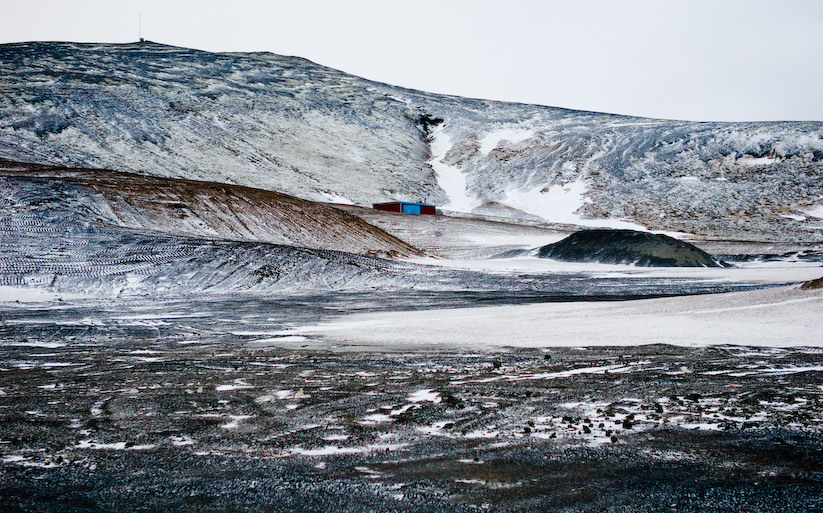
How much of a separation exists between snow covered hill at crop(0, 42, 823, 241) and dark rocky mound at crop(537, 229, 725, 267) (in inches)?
908

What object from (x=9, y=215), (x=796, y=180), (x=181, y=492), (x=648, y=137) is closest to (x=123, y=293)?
(x=9, y=215)

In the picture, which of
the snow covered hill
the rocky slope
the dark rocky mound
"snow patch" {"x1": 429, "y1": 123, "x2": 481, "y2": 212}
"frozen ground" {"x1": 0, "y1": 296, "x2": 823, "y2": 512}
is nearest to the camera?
"frozen ground" {"x1": 0, "y1": 296, "x2": 823, "y2": 512}

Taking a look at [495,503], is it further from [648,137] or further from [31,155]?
[648,137]

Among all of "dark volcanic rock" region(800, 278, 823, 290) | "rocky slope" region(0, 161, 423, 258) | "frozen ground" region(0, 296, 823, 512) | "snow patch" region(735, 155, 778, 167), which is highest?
"snow patch" region(735, 155, 778, 167)

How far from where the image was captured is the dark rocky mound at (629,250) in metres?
33.1

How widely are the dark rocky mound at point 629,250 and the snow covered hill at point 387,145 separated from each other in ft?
75.7

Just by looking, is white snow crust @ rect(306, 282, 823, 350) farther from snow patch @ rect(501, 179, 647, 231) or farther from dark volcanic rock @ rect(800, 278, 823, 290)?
snow patch @ rect(501, 179, 647, 231)

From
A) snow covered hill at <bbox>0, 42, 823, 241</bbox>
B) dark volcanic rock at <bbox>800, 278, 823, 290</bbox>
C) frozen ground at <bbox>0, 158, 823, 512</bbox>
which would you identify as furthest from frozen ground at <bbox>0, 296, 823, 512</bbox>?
snow covered hill at <bbox>0, 42, 823, 241</bbox>

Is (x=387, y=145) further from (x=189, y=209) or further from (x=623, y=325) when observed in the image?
(x=623, y=325)

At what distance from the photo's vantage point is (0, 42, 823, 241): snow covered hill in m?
62.9

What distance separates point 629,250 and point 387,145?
51.7 metres

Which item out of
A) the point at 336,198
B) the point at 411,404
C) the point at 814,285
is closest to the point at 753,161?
the point at 336,198

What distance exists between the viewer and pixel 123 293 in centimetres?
1942

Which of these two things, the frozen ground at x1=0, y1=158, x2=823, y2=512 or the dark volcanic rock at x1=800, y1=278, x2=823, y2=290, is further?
the dark volcanic rock at x1=800, y1=278, x2=823, y2=290
